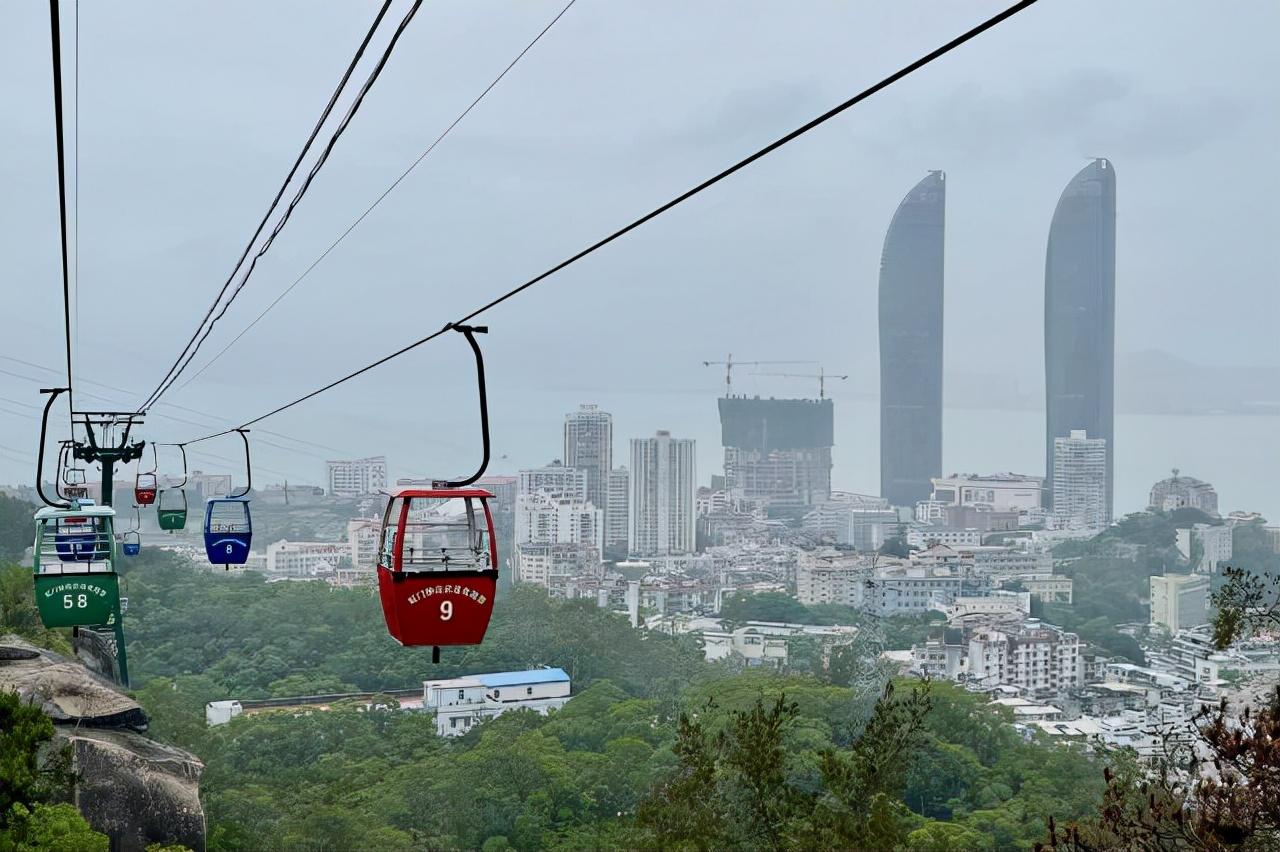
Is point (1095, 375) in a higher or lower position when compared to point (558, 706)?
higher

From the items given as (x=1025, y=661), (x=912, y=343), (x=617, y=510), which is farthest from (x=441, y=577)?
(x=912, y=343)

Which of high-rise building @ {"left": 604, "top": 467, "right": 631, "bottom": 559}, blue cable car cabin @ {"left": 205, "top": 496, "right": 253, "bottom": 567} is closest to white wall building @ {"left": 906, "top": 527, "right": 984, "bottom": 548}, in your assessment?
high-rise building @ {"left": 604, "top": 467, "right": 631, "bottom": 559}

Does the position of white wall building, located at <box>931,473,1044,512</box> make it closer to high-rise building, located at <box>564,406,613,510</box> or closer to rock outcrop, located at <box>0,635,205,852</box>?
high-rise building, located at <box>564,406,613,510</box>

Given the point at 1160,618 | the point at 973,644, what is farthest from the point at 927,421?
the point at 973,644

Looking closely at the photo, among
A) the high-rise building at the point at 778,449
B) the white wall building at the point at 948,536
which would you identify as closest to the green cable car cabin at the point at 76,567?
the white wall building at the point at 948,536

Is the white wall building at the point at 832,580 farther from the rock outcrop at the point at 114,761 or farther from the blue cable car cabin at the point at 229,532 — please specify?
the blue cable car cabin at the point at 229,532

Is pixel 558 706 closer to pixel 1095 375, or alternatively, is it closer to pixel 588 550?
pixel 588 550
